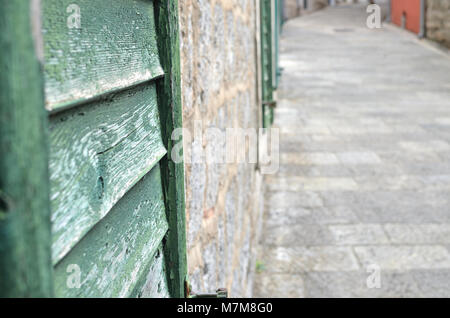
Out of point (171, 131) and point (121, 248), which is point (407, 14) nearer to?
point (171, 131)

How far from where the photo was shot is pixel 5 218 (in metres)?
0.37

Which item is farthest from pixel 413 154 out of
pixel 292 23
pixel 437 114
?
pixel 292 23

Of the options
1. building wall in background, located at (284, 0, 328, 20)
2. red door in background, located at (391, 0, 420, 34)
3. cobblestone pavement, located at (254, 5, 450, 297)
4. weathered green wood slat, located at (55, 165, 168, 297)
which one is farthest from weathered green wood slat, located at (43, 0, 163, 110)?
building wall in background, located at (284, 0, 328, 20)

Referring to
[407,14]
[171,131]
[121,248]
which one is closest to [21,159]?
[121,248]

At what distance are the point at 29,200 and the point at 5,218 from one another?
2 centimetres

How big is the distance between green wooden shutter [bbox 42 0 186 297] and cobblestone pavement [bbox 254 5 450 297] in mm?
2392

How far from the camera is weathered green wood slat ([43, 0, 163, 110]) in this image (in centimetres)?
51

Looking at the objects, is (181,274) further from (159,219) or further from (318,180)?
(318,180)

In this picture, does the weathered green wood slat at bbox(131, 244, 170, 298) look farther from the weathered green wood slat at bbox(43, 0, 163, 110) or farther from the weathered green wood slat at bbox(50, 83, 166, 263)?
the weathered green wood slat at bbox(43, 0, 163, 110)

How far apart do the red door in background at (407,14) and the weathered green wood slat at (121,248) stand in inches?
530

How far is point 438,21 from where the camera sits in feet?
38.7

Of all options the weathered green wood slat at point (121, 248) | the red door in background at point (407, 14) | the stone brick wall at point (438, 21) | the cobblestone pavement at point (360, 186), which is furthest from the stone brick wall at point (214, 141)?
the red door in background at point (407, 14)

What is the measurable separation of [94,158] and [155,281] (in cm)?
37

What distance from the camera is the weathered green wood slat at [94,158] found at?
0.52 meters
